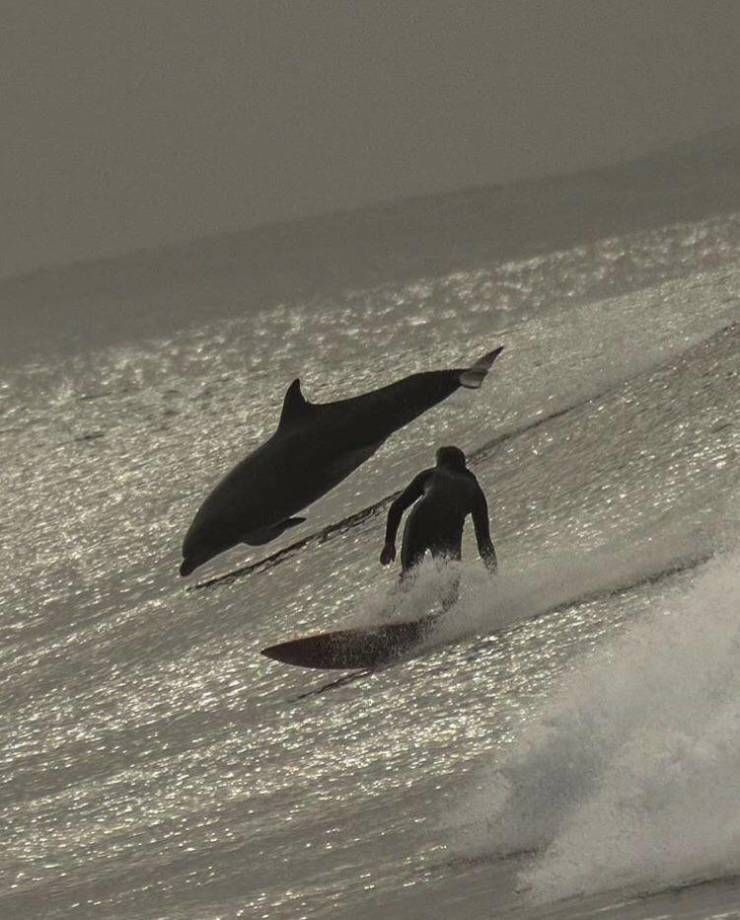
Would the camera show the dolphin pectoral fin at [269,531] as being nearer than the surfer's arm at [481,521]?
No

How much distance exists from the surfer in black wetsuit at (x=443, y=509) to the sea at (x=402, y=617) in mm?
98

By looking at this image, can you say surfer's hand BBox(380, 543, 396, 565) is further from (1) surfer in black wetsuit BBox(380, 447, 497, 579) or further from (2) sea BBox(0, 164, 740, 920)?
(2) sea BBox(0, 164, 740, 920)

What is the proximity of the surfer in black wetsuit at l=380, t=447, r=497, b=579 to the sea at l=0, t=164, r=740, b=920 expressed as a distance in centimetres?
10

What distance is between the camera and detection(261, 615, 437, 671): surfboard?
2.97 m

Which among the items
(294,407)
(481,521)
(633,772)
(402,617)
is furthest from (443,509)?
Answer: (633,772)

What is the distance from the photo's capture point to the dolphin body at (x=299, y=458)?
3115 mm

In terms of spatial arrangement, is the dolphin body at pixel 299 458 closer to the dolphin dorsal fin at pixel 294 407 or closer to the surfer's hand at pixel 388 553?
the dolphin dorsal fin at pixel 294 407

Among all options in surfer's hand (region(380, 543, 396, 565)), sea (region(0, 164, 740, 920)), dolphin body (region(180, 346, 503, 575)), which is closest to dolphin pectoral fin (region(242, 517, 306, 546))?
dolphin body (region(180, 346, 503, 575))

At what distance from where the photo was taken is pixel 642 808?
2.31 meters

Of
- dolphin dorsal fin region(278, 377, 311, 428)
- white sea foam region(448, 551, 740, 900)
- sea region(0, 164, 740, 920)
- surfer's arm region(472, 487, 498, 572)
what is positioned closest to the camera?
white sea foam region(448, 551, 740, 900)

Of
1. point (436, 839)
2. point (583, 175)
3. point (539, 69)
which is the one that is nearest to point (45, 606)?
point (436, 839)

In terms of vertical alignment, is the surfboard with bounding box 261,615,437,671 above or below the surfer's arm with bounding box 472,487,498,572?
below

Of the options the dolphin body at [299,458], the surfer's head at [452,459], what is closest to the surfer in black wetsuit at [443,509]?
the surfer's head at [452,459]

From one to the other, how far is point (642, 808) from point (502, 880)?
20 cm
